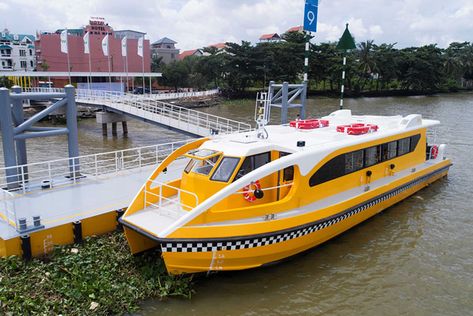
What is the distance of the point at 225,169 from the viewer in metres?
9.10

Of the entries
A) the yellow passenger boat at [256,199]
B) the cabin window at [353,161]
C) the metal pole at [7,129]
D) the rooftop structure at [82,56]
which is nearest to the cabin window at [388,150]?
the yellow passenger boat at [256,199]

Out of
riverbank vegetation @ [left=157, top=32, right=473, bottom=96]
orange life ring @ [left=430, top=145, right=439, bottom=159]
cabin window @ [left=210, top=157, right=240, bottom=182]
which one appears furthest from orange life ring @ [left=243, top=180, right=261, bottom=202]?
riverbank vegetation @ [left=157, top=32, right=473, bottom=96]

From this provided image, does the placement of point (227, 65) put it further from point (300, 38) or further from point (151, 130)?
point (151, 130)

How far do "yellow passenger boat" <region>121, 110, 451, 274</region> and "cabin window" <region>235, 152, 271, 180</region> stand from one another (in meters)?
0.02

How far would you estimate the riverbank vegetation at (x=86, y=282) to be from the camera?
729 cm

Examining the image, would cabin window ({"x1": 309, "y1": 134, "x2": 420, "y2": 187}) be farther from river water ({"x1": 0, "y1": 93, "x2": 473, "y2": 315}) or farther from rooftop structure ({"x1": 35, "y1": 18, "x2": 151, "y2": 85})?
rooftop structure ({"x1": 35, "y1": 18, "x2": 151, "y2": 85})

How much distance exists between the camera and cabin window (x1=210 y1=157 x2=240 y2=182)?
29.6 ft

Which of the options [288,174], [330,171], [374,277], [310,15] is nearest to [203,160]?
[288,174]

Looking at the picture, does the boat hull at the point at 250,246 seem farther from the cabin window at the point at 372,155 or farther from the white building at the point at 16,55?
the white building at the point at 16,55

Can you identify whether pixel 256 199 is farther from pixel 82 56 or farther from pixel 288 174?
pixel 82 56

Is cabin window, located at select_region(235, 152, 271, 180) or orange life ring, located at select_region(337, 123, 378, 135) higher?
orange life ring, located at select_region(337, 123, 378, 135)

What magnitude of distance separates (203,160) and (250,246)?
A: 230cm

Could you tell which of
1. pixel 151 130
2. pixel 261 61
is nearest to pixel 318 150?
pixel 151 130

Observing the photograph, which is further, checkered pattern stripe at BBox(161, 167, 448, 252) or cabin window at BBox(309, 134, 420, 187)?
cabin window at BBox(309, 134, 420, 187)
